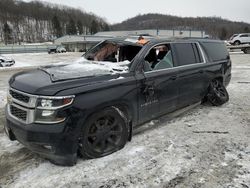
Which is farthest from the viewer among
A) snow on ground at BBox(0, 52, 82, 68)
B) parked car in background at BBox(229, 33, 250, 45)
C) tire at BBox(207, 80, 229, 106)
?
parked car in background at BBox(229, 33, 250, 45)

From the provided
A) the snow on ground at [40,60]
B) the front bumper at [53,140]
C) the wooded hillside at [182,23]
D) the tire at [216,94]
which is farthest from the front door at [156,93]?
the wooded hillside at [182,23]

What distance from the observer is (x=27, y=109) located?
351 centimetres

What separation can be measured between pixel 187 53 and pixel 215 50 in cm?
140

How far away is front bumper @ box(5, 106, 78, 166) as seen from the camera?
3432 mm

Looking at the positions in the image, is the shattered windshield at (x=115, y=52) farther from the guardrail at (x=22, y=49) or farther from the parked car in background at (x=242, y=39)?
the guardrail at (x=22, y=49)

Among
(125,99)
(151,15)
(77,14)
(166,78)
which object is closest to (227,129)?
(166,78)

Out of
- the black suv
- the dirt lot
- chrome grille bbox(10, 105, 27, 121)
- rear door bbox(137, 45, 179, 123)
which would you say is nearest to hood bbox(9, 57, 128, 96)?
the black suv

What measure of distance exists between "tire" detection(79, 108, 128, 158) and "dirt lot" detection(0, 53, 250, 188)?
0.42 feet

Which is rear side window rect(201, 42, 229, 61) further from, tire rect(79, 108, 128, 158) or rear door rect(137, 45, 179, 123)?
tire rect(79, 108, 128, 158)

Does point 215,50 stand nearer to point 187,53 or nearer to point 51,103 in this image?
point 187,53

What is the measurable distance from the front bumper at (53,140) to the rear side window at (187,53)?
9.06 feet

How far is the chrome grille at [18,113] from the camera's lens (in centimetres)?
358

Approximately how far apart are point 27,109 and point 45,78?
0.55 m

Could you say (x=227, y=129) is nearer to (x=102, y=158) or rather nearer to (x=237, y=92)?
(x=102, y=158)
